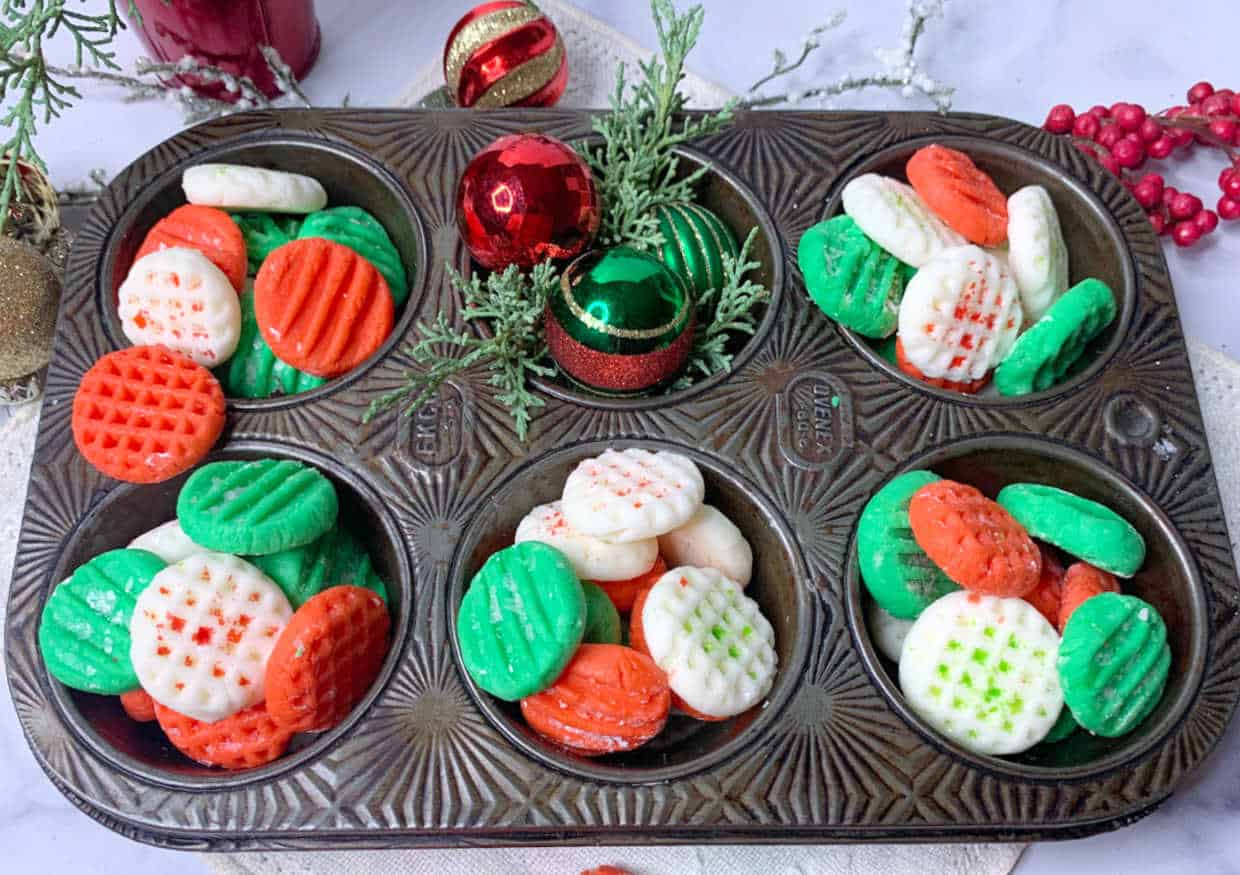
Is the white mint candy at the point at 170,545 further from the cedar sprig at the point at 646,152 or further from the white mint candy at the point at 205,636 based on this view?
the cedar sprig at the point at 646,152

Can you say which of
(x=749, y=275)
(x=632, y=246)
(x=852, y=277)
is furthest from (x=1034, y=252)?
(x=632, y=246)

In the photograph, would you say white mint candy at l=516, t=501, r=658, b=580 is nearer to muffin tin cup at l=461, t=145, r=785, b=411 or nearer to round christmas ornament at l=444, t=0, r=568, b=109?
muffin tin cup at l=461, t=145, r=785, b=411

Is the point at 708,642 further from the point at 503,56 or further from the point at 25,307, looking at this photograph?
the point at 25,307

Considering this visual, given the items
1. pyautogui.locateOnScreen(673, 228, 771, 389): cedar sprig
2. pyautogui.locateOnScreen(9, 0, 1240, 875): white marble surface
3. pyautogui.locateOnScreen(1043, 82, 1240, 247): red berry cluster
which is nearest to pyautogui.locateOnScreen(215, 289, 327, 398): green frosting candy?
pyautogui.locateOnScreen(673, 228, 771, 389): cedar sprig

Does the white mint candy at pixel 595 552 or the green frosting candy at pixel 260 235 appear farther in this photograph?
the green frosting candy at pixel 260 235

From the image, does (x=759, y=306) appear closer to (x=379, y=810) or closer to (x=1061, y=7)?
(x=379, y=810)

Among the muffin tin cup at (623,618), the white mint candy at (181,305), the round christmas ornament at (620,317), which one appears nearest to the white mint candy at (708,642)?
the muffin tin cup at (623,618)
